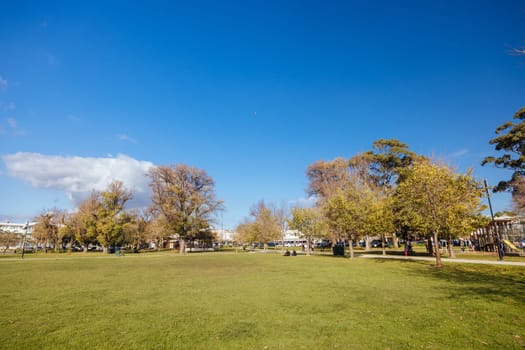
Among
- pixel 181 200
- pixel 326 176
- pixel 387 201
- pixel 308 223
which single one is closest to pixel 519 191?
pixel 387 201

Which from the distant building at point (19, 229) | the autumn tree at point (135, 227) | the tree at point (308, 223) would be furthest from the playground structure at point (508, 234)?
the distant building at point (19, 229)

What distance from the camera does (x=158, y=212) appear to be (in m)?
54.4

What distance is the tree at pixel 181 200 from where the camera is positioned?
51000 millimetres

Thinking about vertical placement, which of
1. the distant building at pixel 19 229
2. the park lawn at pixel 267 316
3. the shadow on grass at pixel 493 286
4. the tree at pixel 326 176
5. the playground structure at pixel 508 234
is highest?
the tree at pixel 326 176

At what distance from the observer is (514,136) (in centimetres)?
3011

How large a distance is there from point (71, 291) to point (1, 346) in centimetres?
765

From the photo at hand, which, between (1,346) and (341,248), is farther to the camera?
(341,248)

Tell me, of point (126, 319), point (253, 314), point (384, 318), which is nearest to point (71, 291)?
point (126, 319)

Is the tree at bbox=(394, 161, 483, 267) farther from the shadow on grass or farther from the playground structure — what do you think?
the playground structure

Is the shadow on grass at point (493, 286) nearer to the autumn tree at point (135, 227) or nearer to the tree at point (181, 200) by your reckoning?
the tree at point (181, 200)

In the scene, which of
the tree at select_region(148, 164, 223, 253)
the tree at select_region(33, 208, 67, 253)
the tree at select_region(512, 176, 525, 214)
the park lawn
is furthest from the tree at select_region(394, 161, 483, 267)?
the tree at select_region(33, 208, 67, 253)

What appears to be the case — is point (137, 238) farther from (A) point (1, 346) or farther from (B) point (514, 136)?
(B) point (514, 136)

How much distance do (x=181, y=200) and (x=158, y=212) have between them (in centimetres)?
632

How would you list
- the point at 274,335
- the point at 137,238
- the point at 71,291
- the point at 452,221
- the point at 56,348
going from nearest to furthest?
1. the point at 56,348
2. the point at 274,335
3. the point at 71,291
4. the point at 452,221
5. the point at 137,238
